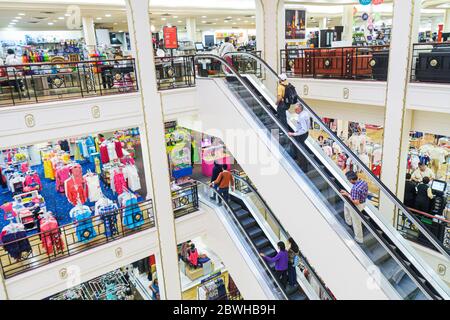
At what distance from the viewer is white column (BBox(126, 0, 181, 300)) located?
7.34 meters

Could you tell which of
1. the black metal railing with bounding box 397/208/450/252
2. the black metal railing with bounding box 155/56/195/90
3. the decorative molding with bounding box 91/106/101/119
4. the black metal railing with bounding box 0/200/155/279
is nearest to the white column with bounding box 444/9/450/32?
the black metal railing with bounding box 397/208/450/252

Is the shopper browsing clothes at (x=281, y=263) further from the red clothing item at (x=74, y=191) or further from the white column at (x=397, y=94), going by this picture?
the red clothing item at (x=74, y=191)

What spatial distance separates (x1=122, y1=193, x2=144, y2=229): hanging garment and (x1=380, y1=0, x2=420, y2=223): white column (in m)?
5.60

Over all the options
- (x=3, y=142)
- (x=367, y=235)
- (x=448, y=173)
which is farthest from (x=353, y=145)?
(x=3, y=142)

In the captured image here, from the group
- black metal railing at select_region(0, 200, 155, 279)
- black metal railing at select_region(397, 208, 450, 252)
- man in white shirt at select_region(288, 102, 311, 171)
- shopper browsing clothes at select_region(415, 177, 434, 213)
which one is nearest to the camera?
man in white shirt at select_region(288, 102, 311, 171)

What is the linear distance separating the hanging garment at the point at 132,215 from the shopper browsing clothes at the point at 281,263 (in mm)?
3098

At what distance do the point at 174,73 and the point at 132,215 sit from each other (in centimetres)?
383

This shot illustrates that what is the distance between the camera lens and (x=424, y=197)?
8.00 m

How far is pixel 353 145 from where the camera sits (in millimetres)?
12016

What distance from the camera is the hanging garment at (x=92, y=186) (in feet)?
29.5

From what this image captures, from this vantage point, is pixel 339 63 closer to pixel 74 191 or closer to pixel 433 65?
pixel 433 65

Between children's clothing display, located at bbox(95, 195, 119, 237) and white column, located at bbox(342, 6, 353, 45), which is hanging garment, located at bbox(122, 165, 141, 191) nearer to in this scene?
children's clothing display, located at bbox(95, 195, 119, 237)

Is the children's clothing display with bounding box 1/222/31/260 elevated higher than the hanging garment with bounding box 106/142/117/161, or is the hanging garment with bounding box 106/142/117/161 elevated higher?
the hanging garment with bounding box 106/142/117/161

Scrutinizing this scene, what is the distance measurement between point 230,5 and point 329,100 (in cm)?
734
